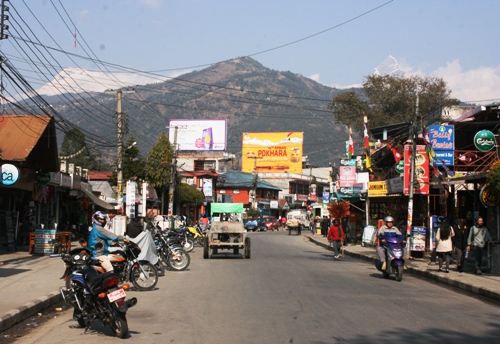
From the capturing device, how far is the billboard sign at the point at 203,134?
8581 cm

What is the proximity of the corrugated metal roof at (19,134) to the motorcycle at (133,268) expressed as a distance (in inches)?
424

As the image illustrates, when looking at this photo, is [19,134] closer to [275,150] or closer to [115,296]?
[115,296]

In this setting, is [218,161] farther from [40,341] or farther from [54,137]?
[40,341]

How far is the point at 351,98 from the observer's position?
205 feet

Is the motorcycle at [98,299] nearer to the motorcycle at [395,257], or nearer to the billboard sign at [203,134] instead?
the motorcycle at [395,257]

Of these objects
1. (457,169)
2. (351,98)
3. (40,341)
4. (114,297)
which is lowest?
(40,341)

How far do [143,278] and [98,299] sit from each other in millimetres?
5881

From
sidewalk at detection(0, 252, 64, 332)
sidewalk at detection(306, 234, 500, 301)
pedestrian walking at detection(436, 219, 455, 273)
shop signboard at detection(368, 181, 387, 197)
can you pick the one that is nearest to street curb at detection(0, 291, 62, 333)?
sidewalk at detection(0, 252, 64, 332)

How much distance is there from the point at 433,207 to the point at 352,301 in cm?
2019

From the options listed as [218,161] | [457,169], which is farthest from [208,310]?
[218,161]

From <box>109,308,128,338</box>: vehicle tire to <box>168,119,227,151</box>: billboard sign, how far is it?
7569 centimetres

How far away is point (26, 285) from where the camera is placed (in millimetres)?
15680

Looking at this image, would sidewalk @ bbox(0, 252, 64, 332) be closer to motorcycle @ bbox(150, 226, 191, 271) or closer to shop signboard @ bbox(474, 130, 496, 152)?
motorcycle @ bbox(150, 226, 191, 271)

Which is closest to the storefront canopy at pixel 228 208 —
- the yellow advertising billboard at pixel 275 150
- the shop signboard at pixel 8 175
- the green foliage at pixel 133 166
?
the green foliage at pixel 133 166
